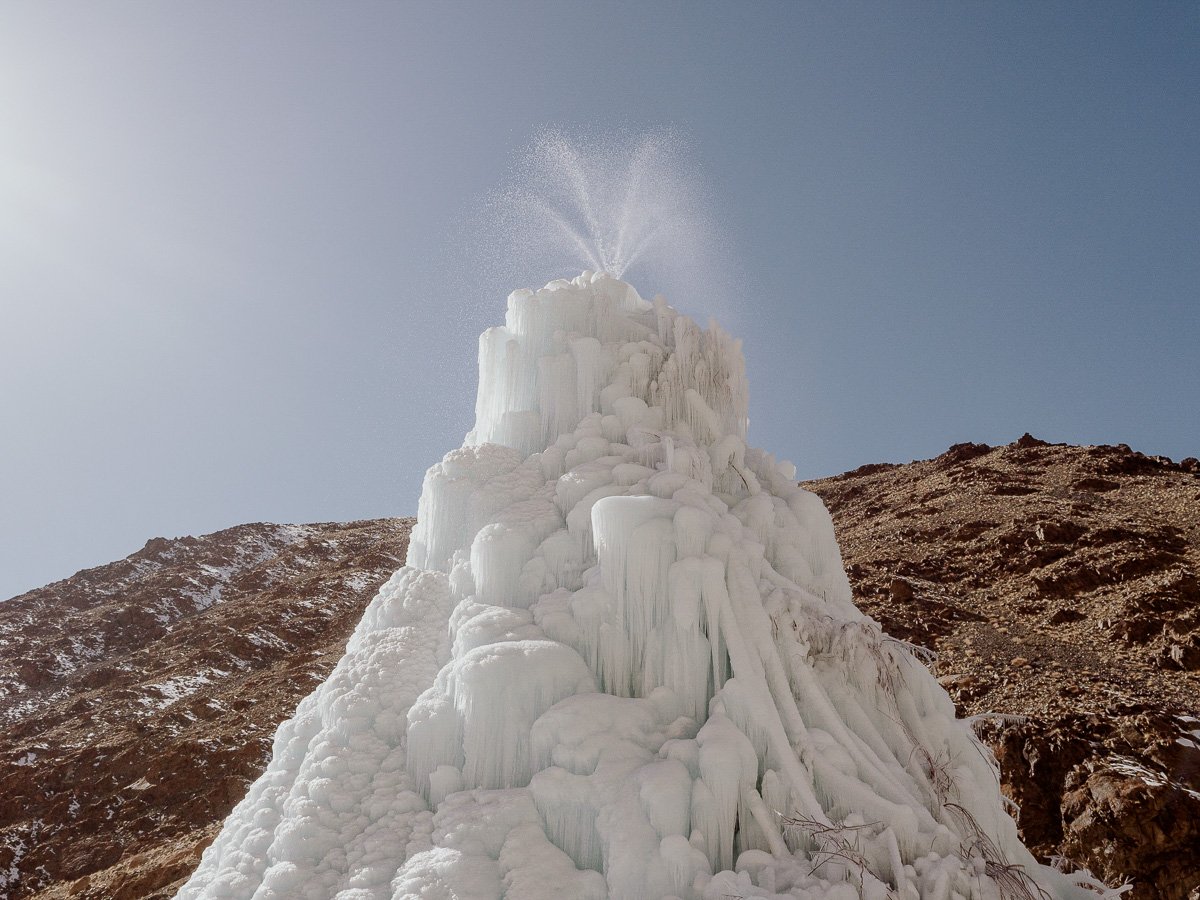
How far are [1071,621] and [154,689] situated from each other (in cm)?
2999

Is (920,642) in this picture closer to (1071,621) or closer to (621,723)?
(1071,621)

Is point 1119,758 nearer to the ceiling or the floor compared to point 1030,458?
nearer to the floor

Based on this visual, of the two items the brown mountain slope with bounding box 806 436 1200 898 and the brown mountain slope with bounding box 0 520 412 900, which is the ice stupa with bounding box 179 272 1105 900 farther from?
the brown mountain slope with bounding box 0 520 412 900

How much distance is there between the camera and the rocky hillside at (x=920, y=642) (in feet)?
43.4

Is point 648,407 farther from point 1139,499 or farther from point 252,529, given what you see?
point 252,529

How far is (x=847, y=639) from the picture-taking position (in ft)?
22.4

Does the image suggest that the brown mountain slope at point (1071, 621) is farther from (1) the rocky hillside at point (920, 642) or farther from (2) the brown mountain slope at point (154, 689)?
(2) the brown mountain slope at point (154, 689)

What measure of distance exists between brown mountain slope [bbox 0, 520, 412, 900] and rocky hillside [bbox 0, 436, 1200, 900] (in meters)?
0.09

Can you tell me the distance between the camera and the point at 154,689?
958 inches

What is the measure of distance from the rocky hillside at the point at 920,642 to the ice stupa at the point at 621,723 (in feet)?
8.08

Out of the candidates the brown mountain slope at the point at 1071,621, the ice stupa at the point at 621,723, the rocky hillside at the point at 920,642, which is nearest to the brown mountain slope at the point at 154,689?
the rocky hillside at the point at 920,642

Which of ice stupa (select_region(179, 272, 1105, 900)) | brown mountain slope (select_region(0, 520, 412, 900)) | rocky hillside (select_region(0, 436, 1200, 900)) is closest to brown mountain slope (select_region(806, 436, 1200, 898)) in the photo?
rocky hillside (select_region(0, 436, 1200, 900))

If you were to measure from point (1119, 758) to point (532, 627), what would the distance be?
43.3 ft

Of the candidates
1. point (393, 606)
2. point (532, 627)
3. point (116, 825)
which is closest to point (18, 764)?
point (116, 825)
